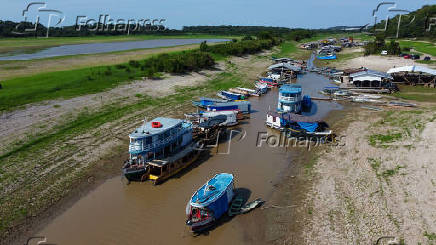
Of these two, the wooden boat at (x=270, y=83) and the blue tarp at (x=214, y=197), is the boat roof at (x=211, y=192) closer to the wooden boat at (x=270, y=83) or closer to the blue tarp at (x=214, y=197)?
the blue tarp at (x=214, y=197)

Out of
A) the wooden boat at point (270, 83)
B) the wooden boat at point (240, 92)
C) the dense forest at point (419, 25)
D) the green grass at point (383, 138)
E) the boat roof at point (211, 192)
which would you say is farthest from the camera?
the dense forest at point (419, 25)

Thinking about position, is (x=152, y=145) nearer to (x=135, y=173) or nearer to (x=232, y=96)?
(x=135, y=173)

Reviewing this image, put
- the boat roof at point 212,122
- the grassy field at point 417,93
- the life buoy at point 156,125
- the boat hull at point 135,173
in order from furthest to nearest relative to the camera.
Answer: the grassy field at point 417,93 → the boat roof at point 212,122 → the life buoy at point 156,125 → the boat hull at point 135,173

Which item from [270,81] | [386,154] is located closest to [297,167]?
[386,154]

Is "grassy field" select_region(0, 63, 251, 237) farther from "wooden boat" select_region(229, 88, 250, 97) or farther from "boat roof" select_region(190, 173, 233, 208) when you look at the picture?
"boat roof" select_region(190, 173, 233, 208)

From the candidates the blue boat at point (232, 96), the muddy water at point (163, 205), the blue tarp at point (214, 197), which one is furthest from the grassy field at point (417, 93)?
the blue tarp at point (214, 197)

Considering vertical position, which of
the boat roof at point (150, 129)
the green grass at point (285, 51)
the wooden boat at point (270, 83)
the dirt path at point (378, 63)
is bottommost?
the boat roof at point (150, 129)

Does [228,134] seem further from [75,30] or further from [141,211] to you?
[75,30]
